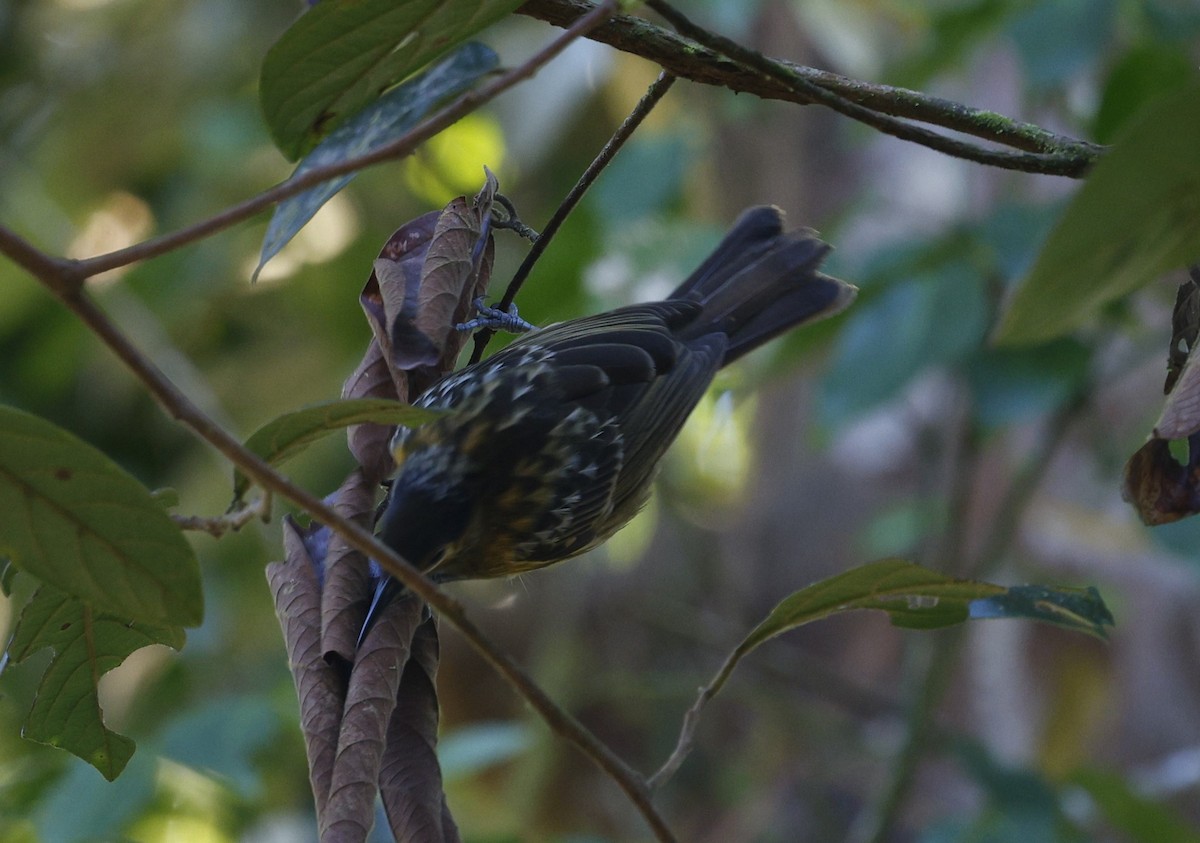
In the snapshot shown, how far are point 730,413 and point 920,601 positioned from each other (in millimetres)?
1691

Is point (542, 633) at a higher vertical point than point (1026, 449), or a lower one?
lower

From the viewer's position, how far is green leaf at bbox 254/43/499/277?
1.05 meters

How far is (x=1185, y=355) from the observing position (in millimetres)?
1204

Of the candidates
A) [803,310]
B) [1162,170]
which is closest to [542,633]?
[803,310]

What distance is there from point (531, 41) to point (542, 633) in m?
2.31

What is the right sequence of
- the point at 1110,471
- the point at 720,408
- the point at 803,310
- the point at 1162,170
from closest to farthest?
the point at 1162,170, the point at 803,310, the point at 720,408, the point at 1110,471

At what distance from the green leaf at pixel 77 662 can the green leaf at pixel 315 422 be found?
21cm

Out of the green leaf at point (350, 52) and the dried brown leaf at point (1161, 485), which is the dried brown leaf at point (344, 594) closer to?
the green leaf at point (350, 52)

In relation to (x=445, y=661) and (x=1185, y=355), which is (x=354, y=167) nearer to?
(x=1185, y=355)

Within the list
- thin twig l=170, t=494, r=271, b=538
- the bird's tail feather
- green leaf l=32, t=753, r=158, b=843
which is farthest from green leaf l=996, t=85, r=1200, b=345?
green leaf l=32, t=753, r=158, b=843

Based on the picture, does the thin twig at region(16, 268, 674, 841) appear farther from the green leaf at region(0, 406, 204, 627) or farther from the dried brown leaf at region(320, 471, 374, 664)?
the dried brown leaf at region(320, 471, 374, 664)

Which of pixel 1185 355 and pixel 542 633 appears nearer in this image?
pixel 1185 355

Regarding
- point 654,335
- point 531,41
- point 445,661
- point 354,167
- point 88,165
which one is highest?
point 531,41

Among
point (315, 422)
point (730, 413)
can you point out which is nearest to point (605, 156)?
point (315, 422)
